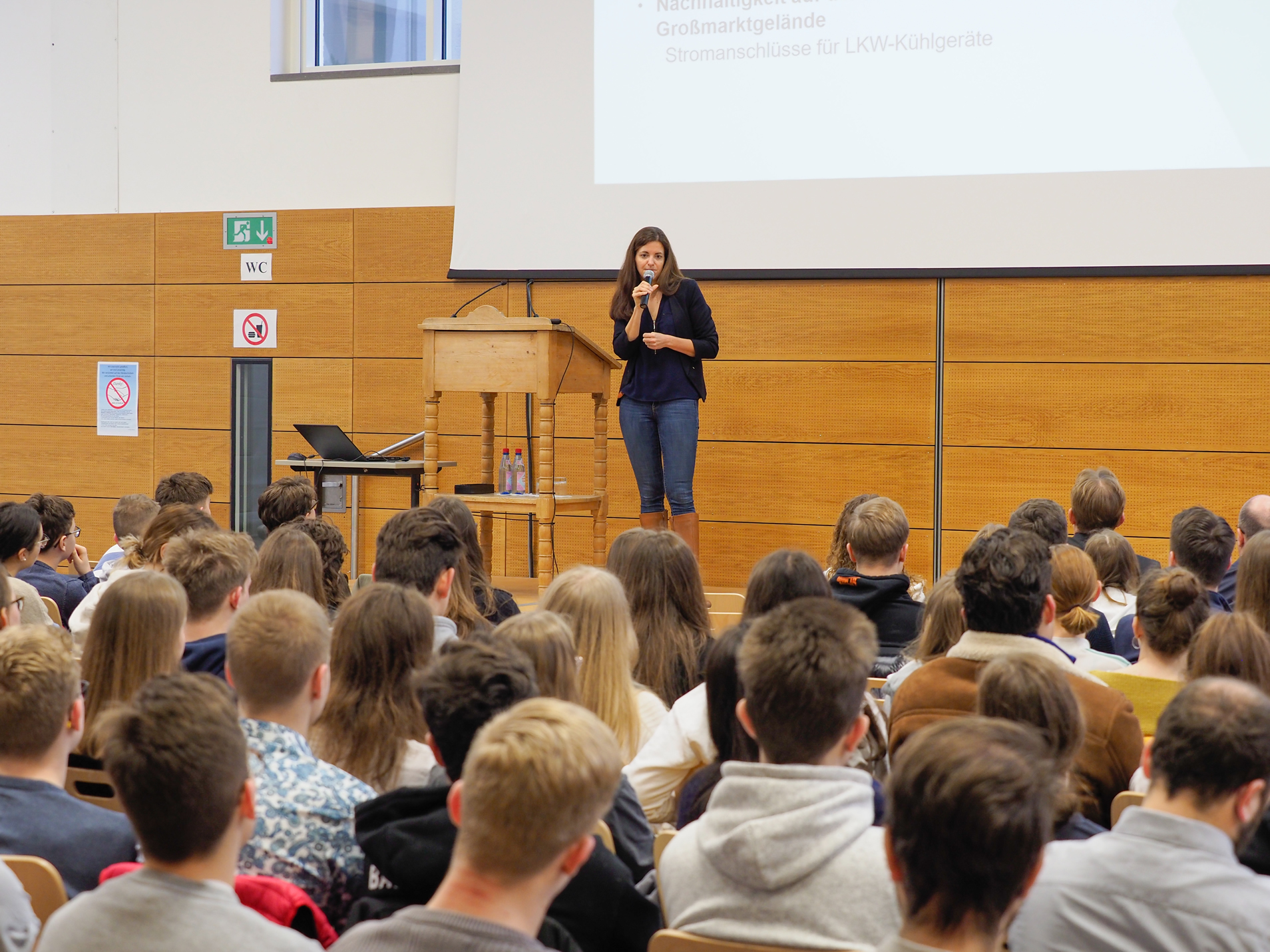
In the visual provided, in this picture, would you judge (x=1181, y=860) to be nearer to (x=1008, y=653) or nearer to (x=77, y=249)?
(x=1008, y=653)

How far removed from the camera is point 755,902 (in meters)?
1.43

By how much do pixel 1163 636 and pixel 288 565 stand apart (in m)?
2.01

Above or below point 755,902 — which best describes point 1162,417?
above

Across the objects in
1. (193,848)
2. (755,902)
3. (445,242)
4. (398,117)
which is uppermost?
(398,117)

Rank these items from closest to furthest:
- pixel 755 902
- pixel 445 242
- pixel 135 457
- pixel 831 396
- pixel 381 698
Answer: pixel 755 902, pixel 381 698, pixel 831 396, pixel 445 242, pixel 135 457

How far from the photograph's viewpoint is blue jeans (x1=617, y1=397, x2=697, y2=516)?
199 inches

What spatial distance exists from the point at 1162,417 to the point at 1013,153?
138cm

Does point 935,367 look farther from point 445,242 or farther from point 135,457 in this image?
point 135,457

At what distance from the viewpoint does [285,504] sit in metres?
4.00

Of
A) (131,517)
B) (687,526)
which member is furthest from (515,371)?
(131,517)

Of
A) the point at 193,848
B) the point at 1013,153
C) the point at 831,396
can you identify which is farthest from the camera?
the point at 831,396

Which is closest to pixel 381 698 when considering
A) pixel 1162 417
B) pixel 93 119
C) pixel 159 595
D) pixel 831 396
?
pixel 159 595

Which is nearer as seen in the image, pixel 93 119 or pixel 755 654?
pixel 755 654

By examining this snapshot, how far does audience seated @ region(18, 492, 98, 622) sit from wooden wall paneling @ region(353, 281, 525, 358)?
100 inches
